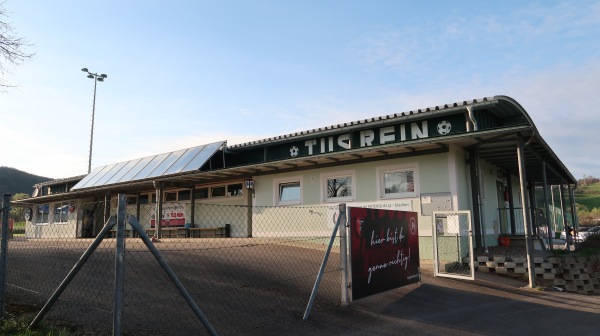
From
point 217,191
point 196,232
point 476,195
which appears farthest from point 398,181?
point 196,232

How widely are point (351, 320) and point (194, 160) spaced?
45.1ft

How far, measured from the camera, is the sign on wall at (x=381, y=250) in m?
6.91

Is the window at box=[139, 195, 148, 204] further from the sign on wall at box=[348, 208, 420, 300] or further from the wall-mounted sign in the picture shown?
the sign on wall at box=[348, 208, 420, 300]

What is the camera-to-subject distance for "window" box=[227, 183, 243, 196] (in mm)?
17406

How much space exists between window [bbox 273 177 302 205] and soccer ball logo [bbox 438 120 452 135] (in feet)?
16.6

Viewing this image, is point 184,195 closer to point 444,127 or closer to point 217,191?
point 217,191

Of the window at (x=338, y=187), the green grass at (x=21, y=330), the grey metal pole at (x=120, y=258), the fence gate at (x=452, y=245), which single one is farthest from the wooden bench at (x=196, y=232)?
the grey metal pole at (x=120, y=258)

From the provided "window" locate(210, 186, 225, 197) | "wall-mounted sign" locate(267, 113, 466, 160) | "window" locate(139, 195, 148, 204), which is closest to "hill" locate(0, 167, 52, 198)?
"window" locate(139, 195, 148, 204)

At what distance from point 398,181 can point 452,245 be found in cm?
251

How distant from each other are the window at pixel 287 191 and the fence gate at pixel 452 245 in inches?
204

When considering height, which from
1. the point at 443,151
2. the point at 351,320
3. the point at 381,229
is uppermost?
the point at 443,151

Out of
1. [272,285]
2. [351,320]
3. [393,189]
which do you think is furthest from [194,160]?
[351,320]

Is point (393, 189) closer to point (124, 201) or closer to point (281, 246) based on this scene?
point (281, 246)

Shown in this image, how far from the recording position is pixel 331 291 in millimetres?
7414
